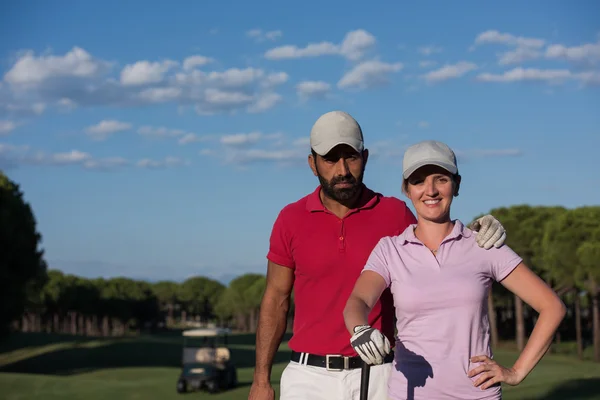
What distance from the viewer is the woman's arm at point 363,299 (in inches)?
165

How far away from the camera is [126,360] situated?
63.3 m

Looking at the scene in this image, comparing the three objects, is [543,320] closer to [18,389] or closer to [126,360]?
[18,389]

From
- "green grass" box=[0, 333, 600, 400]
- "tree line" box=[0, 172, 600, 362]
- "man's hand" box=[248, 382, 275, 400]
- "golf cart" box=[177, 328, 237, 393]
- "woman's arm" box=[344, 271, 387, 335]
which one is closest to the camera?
"woman's arm" box=[344, 271, 387, 335]

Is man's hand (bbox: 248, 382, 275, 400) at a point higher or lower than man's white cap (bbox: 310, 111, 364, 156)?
lower

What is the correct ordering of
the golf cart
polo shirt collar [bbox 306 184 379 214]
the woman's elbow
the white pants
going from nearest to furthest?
the woman's elbow → the white pants → polo shirt collar [bbox 306 184 379 214] → the golf cart

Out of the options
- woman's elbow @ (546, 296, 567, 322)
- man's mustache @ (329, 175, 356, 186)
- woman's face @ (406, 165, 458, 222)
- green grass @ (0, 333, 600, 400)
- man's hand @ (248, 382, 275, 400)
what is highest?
man's mustache @ (329, 175, 356, 186)

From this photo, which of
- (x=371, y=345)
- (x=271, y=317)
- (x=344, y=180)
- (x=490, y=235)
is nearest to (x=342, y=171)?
(x=344, y=180)

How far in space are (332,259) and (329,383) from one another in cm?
77

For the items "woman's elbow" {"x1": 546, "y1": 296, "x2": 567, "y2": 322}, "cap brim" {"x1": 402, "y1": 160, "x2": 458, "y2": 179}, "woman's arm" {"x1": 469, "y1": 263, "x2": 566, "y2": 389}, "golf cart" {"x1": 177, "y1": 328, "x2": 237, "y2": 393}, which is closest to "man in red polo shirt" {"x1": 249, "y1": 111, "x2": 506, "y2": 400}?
"cap brim" {"x1": 402, "y1": 160, "x2": 458, "y2": 179}

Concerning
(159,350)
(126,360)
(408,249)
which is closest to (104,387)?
(126,360)

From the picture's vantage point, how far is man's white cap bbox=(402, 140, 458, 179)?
4434 millimetres

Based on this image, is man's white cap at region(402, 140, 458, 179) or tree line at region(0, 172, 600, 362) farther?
tree line at region(0, 172, 600, 362)

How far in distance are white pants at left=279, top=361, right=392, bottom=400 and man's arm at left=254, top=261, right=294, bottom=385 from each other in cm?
41

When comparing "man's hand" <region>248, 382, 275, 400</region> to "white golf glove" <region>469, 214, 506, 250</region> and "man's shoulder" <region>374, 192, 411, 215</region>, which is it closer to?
"man's shoulder" <region>374, 192, 411, 215</region>
